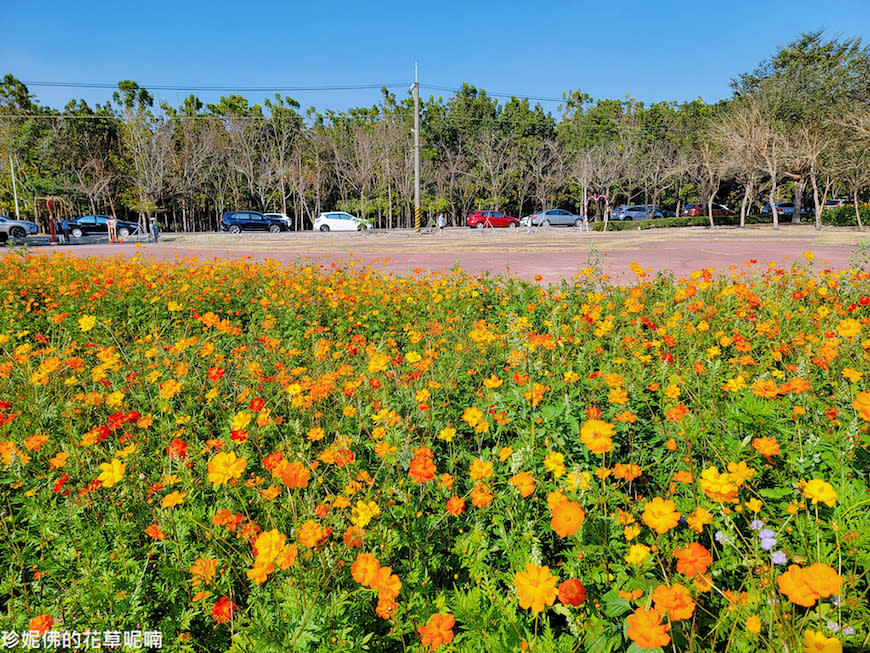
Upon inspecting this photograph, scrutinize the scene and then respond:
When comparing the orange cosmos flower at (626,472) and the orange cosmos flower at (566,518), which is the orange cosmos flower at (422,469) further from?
the orange cosmos flower at (626,472)

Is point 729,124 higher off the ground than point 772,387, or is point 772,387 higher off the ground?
point 729,124

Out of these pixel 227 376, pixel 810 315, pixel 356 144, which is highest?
pixel 356 144

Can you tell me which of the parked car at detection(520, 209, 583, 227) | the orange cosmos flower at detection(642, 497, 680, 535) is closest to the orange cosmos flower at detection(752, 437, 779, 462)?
the orange cosmos flower at detection(642, 497, 680, 535)

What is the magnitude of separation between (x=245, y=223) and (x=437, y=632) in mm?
34525

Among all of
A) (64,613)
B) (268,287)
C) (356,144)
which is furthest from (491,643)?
(356,144)

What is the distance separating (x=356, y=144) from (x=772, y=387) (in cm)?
4171

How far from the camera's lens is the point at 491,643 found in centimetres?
122

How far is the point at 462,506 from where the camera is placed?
4.69 feet

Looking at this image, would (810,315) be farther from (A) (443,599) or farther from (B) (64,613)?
(B) (64,613)

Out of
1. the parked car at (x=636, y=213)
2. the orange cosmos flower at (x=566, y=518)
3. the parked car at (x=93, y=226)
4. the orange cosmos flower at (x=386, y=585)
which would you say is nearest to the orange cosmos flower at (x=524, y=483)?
the orange cosmos flower at (x=566, y=518)

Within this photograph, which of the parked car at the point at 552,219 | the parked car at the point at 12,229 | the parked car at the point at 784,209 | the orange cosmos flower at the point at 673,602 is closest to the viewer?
the orange cosmos flower at the point at 673,602

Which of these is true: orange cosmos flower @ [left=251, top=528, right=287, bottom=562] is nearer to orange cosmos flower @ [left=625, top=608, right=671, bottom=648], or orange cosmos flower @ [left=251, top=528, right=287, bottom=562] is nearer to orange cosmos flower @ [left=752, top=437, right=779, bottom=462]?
orange cosmos flower @ [left=625, top=608, right=671, bottom=648]

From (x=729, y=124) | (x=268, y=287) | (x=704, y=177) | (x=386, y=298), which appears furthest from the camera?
(x=704, y=177)

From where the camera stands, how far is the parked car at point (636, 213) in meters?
42.6
